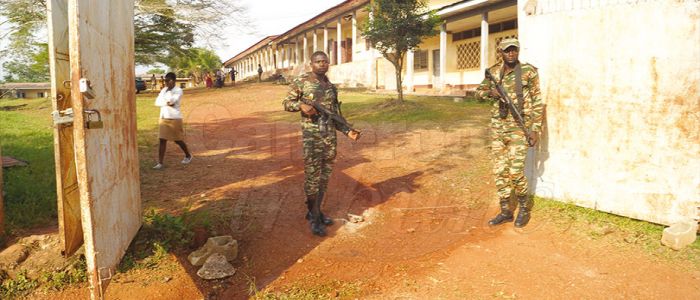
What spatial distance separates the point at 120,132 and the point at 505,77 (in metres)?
3.53

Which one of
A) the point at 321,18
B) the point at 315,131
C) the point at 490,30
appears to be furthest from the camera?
the point at 321,18

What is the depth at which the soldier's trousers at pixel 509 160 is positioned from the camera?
418cm

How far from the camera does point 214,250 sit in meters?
3.61

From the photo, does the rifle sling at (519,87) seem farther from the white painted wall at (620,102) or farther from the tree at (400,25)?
the tree at (400,25)

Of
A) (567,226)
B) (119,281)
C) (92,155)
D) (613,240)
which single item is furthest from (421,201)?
(92,155)

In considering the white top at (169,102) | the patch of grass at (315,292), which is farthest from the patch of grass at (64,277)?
the white top at (169,102)

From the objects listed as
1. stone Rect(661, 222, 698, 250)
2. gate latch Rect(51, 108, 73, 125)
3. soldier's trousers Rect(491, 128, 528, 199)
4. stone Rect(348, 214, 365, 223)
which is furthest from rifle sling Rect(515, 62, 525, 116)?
gate latch Rect(51, 108, 73, 125)

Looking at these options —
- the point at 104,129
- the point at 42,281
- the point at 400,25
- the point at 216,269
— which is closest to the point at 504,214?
the point at 216,269

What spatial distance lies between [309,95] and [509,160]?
2106mm

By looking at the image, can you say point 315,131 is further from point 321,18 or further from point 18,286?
point 321,18

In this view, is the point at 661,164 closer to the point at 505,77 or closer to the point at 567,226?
the point at 567,226

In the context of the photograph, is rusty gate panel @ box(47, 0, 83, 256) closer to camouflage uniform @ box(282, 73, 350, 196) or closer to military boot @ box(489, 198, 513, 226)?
camouflage uniform @ box(282, 73, 350, 196)

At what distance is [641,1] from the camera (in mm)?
3855

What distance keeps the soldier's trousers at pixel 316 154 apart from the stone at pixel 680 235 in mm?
3019
